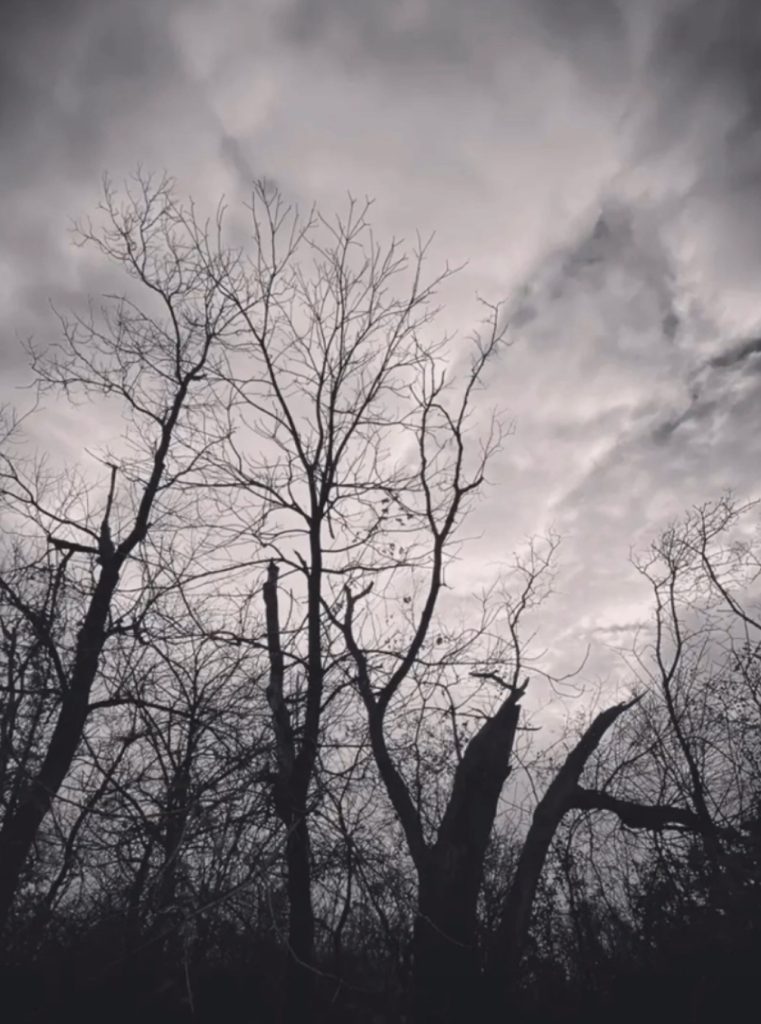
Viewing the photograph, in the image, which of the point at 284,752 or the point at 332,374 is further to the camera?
the point at 332,374

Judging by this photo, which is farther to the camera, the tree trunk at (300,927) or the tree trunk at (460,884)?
the tree trunk at (460,884)

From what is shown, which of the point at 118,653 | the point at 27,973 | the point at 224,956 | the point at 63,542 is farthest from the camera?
the point at 63,542

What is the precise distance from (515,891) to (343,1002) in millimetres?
1937

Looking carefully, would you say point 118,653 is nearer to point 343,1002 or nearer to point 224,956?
point 224,956

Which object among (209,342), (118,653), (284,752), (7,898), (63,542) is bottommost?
(7,898)

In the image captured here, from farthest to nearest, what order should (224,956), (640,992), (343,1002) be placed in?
(224,956)
(343,1002)
(640,992)

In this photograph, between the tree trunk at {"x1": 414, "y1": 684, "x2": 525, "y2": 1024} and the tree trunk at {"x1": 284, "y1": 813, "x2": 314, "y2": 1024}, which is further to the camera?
the tree trunk at {"x1": 414, "y1": 684, "x2": 525, "y2": 1024}

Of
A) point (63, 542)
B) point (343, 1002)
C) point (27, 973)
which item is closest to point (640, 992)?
point (343, 1002)

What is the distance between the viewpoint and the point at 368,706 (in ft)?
22.4

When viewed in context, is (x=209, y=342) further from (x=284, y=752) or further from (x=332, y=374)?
(x=284, y=752)

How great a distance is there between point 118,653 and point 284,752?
2808 mm

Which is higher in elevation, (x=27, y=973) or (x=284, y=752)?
(x=284, y=752)

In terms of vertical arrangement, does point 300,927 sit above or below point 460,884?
below

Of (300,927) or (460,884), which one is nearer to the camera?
(300,927)
